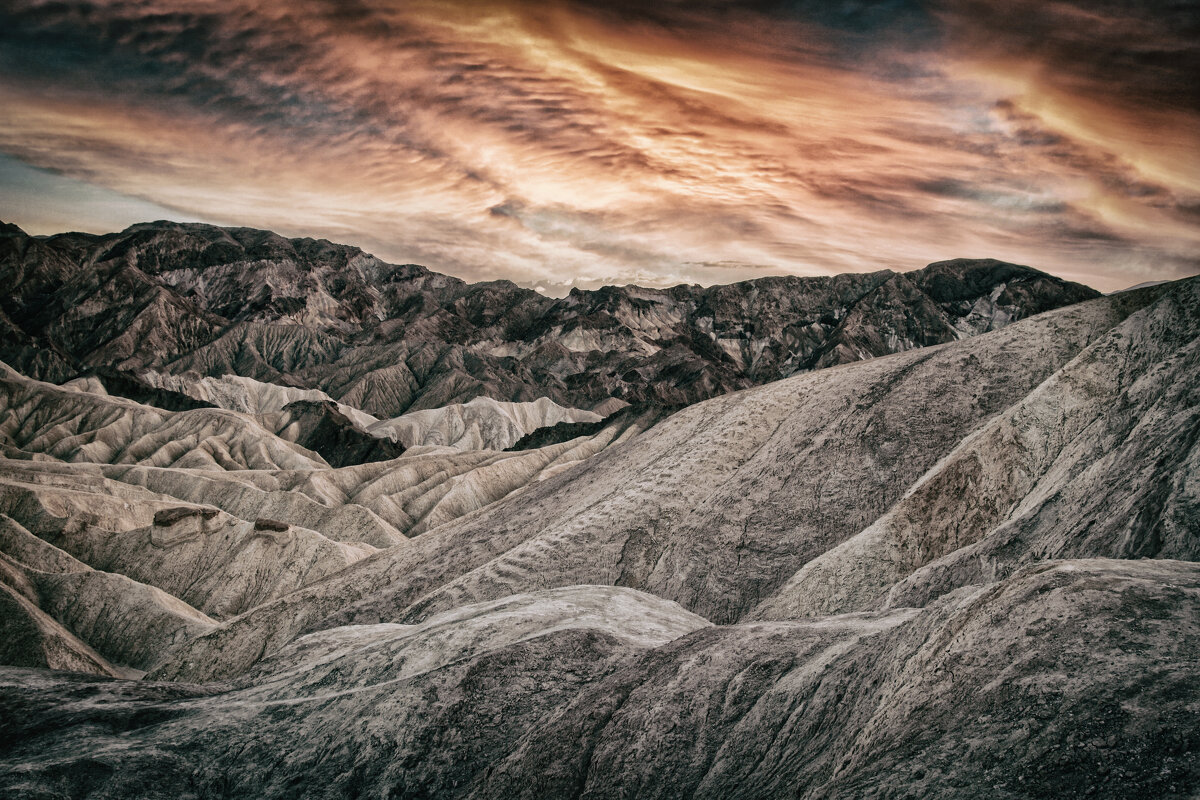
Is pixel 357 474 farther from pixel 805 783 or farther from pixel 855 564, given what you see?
pixel 805 783

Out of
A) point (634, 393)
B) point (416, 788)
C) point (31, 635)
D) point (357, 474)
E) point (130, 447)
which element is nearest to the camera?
point (416, 788)

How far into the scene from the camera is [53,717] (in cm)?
1469

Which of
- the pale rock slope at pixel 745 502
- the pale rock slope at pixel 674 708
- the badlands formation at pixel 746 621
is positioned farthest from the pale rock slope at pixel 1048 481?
the pale rock slope at pixel 674 708

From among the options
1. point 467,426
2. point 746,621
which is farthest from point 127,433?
point 746,621

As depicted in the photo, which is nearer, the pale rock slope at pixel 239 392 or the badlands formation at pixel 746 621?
the badlands formation at pixel 746 621

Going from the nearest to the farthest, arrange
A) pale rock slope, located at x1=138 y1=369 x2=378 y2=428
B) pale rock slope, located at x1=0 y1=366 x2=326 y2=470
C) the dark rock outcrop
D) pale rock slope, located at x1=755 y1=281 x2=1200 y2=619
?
pale rock slope, located at x1=755 y1=281 x2=1200 y2=619 → pale rock slope, located at x1=0 y1=366 x2=326 y2=470 → the dark rock outcrop → pale rock slope, located at x1=138 y1=369 x2=378 y2=428

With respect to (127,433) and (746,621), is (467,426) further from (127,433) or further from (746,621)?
(746,621)

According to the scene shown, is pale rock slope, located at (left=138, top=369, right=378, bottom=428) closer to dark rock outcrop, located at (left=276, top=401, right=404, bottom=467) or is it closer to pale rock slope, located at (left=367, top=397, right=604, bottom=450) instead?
pale rock slope, located at (left=367, top=397, right=604, bottom=450)

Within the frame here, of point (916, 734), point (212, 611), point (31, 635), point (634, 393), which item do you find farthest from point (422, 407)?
point (916, 734)

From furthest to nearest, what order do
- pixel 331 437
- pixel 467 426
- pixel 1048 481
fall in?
pixel 467 426, pixel 331 437, pixel 1048 481

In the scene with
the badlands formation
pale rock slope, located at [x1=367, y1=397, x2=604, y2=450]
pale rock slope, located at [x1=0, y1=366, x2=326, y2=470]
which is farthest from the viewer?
pale rock slope, located at [x1=367, y1=397, x2=604, y2=450]

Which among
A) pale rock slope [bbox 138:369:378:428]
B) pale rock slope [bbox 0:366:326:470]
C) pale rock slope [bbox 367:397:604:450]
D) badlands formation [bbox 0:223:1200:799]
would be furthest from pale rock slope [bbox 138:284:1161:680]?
pale rock slope [bbox 138:369:378:428]

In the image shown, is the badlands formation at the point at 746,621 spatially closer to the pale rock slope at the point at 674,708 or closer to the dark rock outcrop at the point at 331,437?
the pale rock slope at the point at 674,708

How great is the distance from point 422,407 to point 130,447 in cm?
7487
